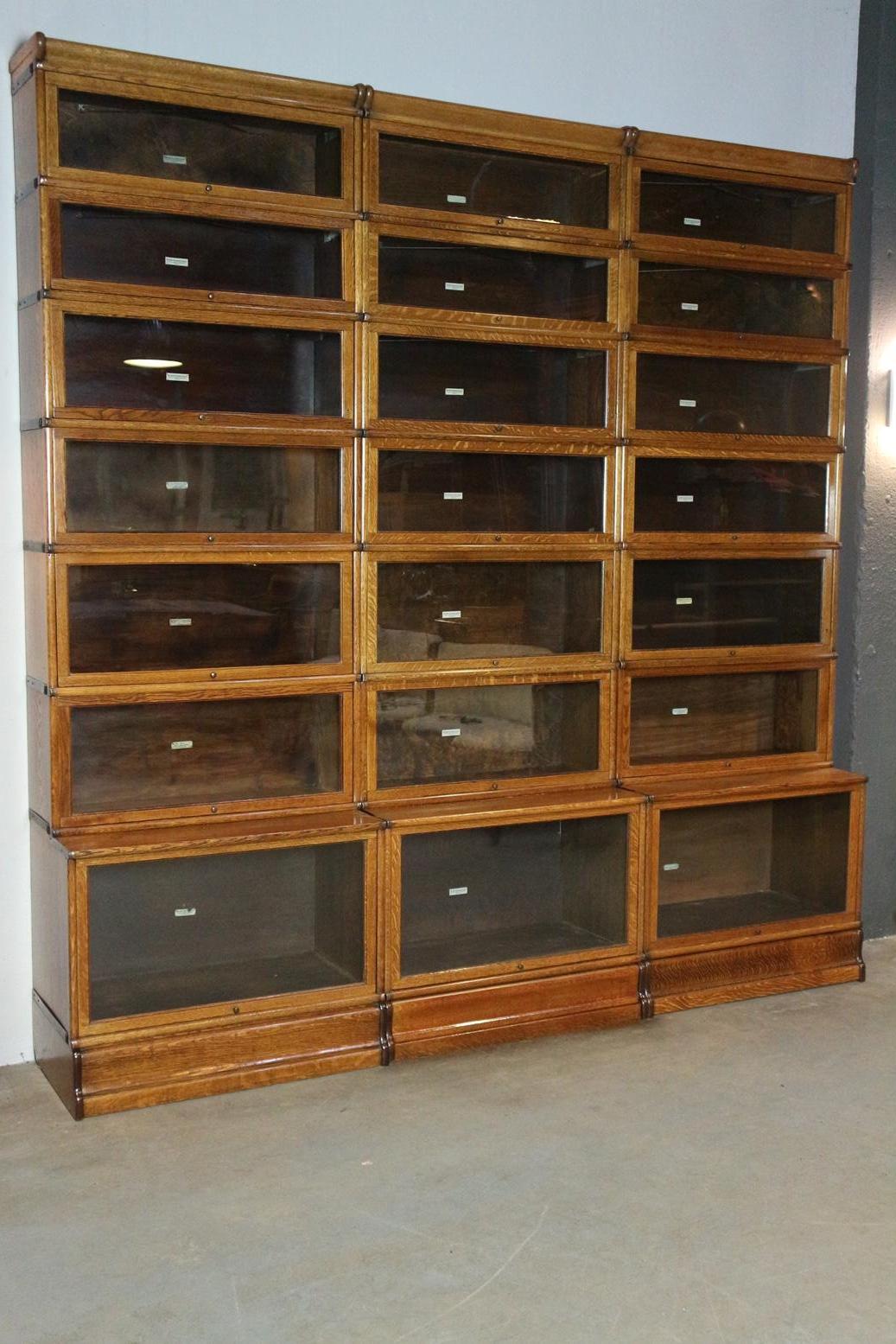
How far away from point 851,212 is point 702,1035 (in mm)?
2523

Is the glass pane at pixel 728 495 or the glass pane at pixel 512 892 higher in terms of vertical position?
the glass pane at pixel 728 495

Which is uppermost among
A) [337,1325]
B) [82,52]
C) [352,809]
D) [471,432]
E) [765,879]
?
[82,52]

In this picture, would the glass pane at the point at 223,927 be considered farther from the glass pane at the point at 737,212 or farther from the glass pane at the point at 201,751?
the glass pane at the point at 737,212

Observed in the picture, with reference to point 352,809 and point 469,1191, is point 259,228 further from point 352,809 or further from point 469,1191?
point 469,1191

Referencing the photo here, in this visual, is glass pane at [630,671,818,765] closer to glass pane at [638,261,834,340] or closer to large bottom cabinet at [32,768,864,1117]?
large bottom cabinet at [32,768,864,1117]

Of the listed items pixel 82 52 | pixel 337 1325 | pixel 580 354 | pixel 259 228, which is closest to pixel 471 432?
pixel 580 354

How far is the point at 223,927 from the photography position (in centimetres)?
354

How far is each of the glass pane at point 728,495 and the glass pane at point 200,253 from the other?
108 centimetres

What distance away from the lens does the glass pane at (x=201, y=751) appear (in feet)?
11.3

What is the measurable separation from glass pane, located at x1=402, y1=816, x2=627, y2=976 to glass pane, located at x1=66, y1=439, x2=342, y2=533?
917mm

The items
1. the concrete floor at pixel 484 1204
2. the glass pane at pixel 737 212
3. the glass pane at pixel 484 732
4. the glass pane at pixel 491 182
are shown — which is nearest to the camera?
the concrete floor at pixel 484 1204

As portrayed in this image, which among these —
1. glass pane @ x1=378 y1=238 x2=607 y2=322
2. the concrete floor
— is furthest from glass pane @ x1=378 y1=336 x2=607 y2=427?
the concrete floor

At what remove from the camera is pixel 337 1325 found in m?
2.47

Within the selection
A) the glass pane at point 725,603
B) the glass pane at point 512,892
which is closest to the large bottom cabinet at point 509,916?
the glass pane at point 512,892
